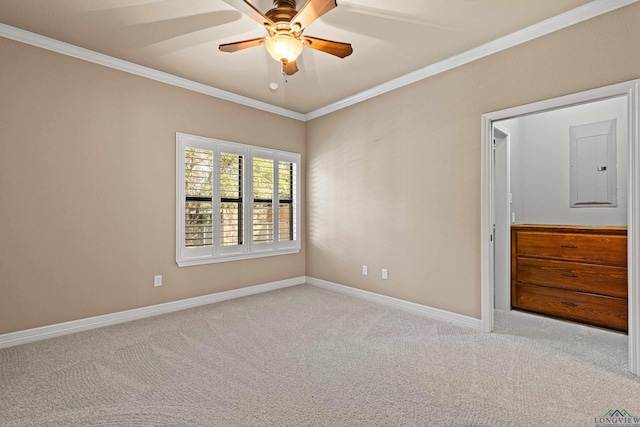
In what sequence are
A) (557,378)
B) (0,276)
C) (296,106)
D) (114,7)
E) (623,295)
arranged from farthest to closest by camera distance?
(296,106)
(623,295)
(0,276)
(114,7)
(557,378)

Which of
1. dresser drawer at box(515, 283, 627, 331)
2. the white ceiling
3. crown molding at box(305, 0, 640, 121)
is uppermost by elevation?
the white ceiling

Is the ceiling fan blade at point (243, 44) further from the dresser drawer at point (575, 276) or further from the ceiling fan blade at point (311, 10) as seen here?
the dresser drawer at point (575, 276)

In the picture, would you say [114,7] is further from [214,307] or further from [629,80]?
[629,80]

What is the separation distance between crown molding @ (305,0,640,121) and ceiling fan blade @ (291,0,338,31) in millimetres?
1727

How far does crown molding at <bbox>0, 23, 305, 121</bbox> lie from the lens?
2.71 m

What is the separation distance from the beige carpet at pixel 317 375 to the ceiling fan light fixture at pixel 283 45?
2354mm

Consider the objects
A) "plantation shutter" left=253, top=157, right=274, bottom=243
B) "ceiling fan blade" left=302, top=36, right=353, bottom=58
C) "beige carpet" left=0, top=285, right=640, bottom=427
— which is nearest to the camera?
"beige carpet" left=0, top=285, right=640, bottom=427

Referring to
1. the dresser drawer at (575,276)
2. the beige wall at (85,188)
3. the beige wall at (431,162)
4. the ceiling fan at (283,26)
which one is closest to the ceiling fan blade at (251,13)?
the ceiling fan at (283,26)

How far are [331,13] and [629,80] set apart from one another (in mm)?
2268

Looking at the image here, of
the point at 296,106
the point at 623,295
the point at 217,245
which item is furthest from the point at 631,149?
the point at 217,245

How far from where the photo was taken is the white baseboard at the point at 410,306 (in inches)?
123

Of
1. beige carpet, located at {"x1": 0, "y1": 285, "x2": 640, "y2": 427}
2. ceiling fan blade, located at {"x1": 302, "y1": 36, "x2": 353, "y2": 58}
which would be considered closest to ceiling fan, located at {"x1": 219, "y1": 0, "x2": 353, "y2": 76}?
ceiling fan blade, located at {"x1": 302, "y1": 36, "x2": 353, "y2": 58}

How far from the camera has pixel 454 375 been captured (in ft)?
7.23

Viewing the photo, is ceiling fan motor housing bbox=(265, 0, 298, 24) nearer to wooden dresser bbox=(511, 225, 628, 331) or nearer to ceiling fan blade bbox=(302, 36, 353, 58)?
ceiling fan blade bbox=(302, 36, 353, 58)
